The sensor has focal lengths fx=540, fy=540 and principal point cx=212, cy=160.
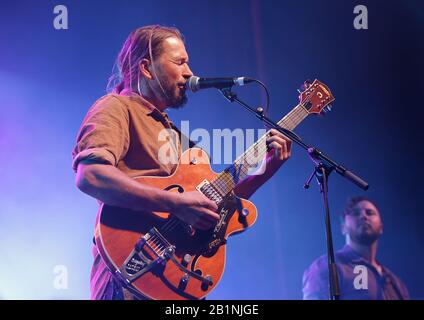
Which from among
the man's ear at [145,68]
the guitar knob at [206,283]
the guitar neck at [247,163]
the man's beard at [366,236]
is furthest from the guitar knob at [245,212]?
the man's beard at [366,236]

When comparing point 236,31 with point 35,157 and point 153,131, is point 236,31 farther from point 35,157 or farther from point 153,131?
point 35,157

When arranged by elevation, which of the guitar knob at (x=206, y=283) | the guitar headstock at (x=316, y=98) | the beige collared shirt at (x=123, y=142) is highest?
the guitar headstock at (x=316, y=98)

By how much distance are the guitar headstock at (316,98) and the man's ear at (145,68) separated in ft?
2.70

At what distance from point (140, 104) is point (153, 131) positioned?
0.16 m

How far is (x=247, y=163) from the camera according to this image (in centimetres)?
277

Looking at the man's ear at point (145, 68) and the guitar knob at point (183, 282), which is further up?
the man's ear at point (145, 68)

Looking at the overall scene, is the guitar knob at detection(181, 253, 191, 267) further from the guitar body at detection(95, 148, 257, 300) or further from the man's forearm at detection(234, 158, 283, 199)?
the man's forearm at detection(234, 158, 283, 199)

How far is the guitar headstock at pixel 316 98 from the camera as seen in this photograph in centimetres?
288

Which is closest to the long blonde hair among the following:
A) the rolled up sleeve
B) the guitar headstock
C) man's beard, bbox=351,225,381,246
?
the rolled up sleeve

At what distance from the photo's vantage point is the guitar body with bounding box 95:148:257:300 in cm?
231

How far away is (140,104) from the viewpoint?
2.69 meters

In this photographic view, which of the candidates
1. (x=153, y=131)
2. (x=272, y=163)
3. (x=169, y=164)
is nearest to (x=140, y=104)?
(x=153, y=131)

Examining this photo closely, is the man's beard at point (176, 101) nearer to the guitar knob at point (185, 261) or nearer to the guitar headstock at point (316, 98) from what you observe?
the guitar headstock at point (316, 98)

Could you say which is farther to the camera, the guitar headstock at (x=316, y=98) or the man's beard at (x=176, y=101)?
the guitar headstock at (x=316, y=98)
